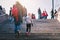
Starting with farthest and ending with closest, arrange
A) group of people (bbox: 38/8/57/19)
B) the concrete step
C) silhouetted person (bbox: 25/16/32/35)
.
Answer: group of people (bbox: 38/8/57/19) → silhouetted person (bbox: 25/16/32/35) → the concrete step

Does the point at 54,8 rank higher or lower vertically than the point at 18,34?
higher

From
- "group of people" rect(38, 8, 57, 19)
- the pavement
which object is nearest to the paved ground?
the pavement

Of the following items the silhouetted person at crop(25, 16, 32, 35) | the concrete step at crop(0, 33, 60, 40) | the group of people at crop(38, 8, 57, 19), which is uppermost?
the group of people at crop(38, 8, 57, 19)

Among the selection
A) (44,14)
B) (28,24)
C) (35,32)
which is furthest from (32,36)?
(44,14)

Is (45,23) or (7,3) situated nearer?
(7,3)

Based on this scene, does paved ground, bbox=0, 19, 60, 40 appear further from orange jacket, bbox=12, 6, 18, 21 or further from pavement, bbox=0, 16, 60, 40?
orange jacket, bbox=12, 6, 18, 21

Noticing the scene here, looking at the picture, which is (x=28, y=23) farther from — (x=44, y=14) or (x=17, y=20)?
(x=44, y=14)

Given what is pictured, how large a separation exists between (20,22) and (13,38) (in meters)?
0.36

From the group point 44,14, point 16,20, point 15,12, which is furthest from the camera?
point 44,14

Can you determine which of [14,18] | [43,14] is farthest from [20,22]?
[43,14]

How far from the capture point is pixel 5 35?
611 cm

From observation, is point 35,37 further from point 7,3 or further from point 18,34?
point 7,3

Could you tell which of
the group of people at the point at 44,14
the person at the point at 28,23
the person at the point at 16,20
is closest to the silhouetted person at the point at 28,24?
the person at the point at 28,23

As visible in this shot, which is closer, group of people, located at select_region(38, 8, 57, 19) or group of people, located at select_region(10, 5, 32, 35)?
group of people, located at select_region(10, 5, 32, 35)
